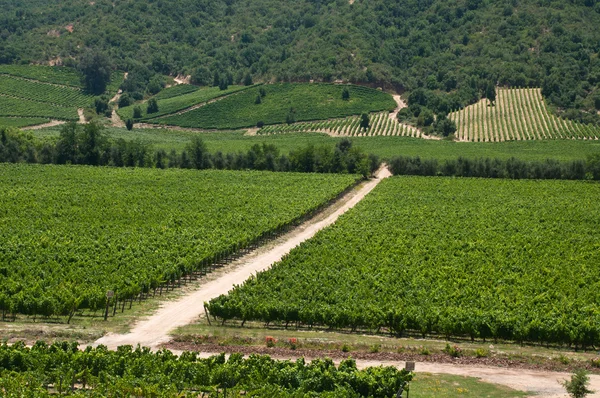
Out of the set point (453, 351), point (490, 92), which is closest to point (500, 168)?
point (490, 92)

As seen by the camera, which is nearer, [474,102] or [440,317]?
[440,317]

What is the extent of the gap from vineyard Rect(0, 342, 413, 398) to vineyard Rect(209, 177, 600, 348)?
939 centimetres

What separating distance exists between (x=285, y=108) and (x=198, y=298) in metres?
143

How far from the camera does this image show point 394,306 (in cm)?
4525

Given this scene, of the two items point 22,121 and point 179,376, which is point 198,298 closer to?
point 179,376

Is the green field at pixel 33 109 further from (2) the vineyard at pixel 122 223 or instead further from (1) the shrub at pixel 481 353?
(1) the shrub at pixel 481 353

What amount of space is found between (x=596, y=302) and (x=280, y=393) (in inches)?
968

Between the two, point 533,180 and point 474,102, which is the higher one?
point 474,102

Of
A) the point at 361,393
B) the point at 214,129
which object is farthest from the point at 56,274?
the point at 214,129

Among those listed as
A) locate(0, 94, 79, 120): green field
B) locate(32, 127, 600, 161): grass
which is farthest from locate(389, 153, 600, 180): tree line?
locate(0, 94, 79, 120): green field

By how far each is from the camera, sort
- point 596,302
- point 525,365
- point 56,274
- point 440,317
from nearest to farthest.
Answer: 1. point 525,365
2. point 440,317
3. point 596,302
4. point 56,274

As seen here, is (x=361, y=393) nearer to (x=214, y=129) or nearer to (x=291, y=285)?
(x=291, y=285)

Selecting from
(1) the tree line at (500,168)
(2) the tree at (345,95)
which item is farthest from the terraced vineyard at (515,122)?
(1) the tree line at (500,168)

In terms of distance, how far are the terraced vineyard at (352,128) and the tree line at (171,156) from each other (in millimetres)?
42848
